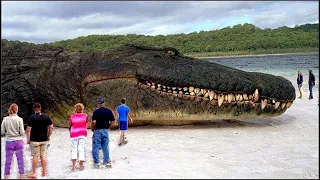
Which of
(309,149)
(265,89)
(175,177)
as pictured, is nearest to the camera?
(175,177)

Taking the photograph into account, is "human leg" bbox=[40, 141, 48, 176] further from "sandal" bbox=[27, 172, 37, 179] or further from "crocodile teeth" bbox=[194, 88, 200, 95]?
"crocodile teeth" bbox=[194, 88, 200, 95]

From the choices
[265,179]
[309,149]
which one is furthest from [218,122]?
[265,179]

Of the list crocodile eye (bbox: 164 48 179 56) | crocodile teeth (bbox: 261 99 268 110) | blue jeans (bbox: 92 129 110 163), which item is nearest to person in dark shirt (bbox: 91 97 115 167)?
blue jeans (bbox: 92 129 110 163)

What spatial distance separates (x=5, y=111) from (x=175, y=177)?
5148mm

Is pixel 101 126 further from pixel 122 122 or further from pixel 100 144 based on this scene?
pixel 122 122

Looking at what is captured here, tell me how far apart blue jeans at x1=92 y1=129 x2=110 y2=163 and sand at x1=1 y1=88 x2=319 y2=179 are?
0.18 meters

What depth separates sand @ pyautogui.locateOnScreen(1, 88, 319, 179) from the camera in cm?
602

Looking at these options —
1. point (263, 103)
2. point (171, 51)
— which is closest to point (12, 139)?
point (171, 51)

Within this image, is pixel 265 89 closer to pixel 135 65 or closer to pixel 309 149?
pixel 309 149

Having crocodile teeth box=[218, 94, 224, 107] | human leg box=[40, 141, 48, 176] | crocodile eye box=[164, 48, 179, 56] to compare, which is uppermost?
crocodile eye box=[164, 48, 179, 56]

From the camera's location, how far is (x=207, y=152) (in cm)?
729

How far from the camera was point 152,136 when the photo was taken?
858 cm

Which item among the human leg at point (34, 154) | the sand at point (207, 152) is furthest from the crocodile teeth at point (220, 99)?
the human leg at point (34, 154)

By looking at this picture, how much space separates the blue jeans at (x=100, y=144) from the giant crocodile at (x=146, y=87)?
99.2 inches
